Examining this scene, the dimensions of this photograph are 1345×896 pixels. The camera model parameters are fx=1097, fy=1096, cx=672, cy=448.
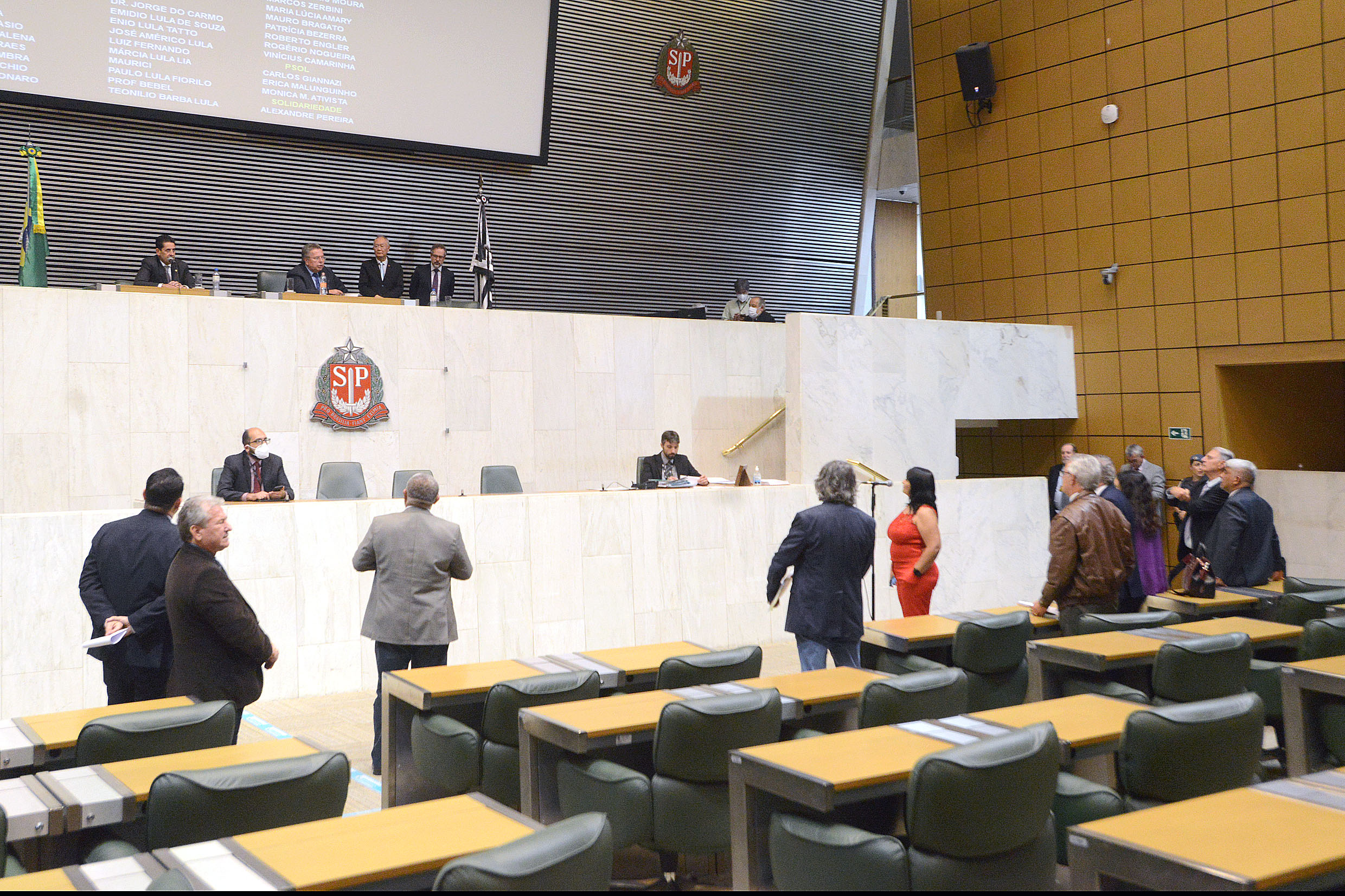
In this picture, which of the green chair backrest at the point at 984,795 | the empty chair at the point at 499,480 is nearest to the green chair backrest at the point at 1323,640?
the green chair backrest at the point at 984,795

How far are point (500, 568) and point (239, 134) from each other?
21.4ft

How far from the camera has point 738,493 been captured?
8898 mm

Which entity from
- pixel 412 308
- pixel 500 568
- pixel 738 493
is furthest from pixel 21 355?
pixel 738 493

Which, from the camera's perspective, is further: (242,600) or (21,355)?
(21,355)

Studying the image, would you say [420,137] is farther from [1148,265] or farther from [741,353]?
[1148,265]

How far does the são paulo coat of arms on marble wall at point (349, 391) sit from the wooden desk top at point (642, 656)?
5861 millimetres

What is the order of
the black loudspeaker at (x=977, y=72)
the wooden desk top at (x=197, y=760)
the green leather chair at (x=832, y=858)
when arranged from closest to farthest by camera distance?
the green leather chair at (x=832, y=858) < the wooden desk top at (x=197, y=760) < the black loudspeaker at (x=977, y=72)

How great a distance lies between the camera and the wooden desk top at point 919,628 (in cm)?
509

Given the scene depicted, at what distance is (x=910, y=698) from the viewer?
3.84 meters

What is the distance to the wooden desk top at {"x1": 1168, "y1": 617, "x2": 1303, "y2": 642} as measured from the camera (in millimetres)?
5035

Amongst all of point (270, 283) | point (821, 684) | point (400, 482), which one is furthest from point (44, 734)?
point (270, 283)

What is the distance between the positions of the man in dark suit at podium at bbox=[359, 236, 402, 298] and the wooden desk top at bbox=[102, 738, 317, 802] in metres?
7.96

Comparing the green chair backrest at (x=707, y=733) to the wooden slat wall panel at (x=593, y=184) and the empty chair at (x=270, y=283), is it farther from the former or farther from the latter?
the wooden slat wall panel at (x=593, y=184)

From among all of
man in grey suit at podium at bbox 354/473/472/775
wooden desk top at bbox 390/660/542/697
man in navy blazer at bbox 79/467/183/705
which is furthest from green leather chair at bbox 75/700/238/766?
man in grey suit at podium at bbox 354/473/472/775
